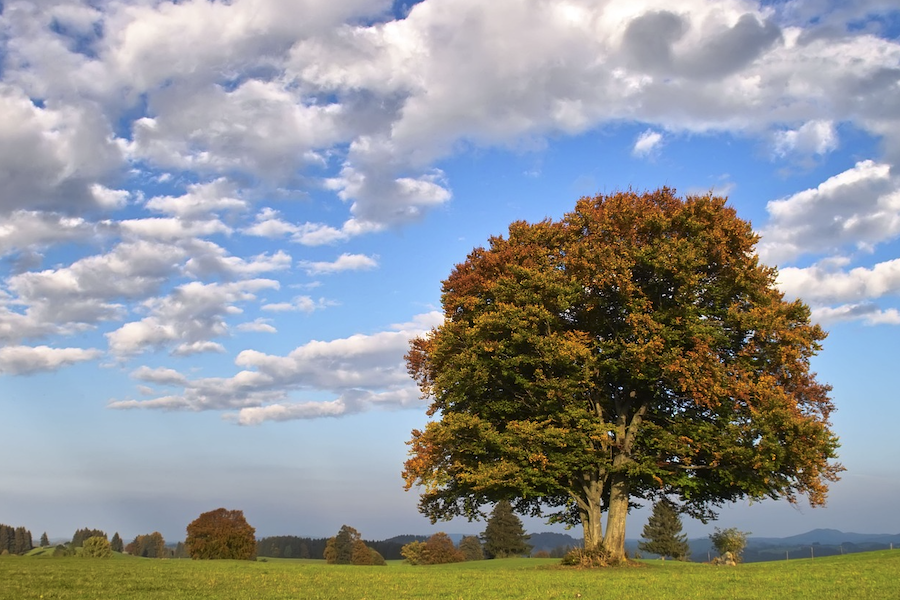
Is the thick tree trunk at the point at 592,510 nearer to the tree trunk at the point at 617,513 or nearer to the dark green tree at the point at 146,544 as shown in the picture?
the tree trunk at the point at 617,513

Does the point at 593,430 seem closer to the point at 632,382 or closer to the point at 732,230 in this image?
the point at 632,382

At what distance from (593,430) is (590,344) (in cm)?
387

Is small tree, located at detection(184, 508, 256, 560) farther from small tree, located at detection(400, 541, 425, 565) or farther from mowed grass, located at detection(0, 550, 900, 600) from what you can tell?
mowed grass, located at detection(0, 550, 900, 600)

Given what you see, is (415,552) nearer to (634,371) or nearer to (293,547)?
(293,547)

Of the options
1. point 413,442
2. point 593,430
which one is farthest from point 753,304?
point 413,442

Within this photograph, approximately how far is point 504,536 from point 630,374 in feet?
215

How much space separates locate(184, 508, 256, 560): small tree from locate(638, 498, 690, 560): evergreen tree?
51049 mm

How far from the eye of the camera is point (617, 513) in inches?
1152

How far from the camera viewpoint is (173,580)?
17.7m

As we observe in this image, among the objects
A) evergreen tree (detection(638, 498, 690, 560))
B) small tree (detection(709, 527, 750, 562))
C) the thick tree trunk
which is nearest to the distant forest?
evergreen tree (detection(638, 498, 690, 560))

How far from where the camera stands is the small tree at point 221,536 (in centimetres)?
5453

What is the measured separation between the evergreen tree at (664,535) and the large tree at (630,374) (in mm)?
57802

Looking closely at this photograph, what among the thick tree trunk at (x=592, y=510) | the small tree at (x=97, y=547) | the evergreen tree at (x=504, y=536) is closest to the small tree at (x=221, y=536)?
the small tree at (x=97, y=547)

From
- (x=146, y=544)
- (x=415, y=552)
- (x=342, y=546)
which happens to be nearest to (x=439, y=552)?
(x=415, y=552)
